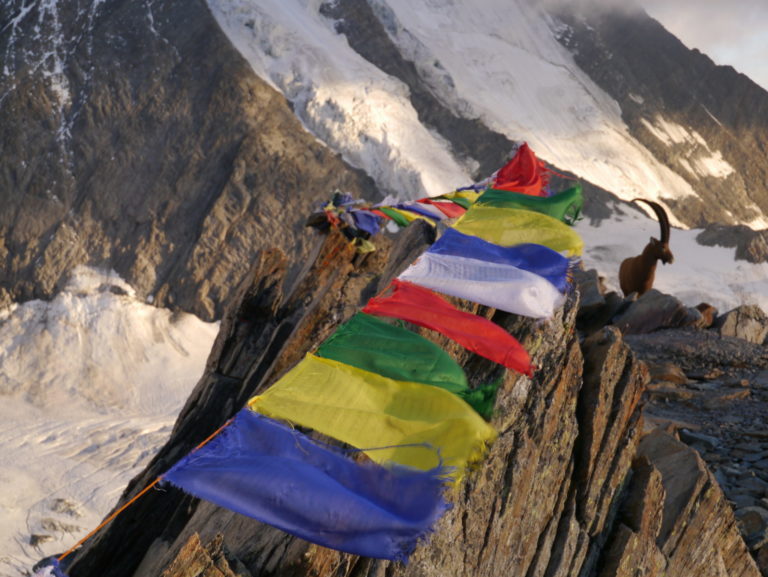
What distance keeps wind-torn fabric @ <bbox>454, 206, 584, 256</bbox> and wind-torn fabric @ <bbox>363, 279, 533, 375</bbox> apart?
72.7 inches

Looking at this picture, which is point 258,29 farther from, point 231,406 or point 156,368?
point 231,406

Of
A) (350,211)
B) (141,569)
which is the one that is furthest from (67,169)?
(141,569)

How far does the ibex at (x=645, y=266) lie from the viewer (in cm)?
2303

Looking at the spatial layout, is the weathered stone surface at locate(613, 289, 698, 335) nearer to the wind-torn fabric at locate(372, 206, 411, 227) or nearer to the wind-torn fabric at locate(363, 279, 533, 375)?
the wind-torn fabric at locate(372, 206, 411, 227)

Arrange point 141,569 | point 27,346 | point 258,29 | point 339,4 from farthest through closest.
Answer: point 339,4
point 258,29
point 27,346
point 141,569

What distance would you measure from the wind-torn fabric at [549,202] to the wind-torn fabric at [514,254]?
1439mm

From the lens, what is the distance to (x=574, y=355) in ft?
28.0

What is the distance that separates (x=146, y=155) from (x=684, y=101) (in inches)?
2233

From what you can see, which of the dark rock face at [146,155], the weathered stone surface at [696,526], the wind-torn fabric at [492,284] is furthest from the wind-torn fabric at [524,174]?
the dark rock face at [146,155]

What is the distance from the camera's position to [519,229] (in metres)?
9.46

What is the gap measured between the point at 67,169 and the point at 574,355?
5777cm

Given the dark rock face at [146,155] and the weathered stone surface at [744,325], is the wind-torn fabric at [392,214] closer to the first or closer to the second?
the weathered stone surface at [744,325]

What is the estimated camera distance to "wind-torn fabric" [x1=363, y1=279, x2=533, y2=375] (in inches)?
275

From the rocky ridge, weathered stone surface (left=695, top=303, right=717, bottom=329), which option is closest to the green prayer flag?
the rocky ridge
